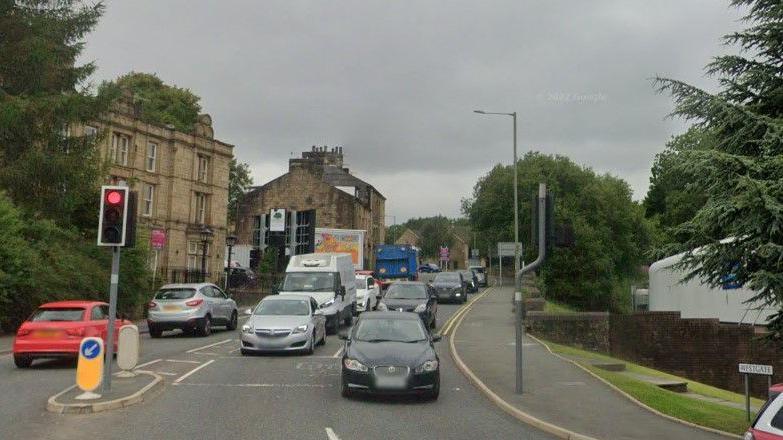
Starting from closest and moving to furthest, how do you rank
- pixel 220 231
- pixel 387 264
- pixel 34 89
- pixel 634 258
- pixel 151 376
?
1. pixel 151 376
2. pixel 34 89
3. pixel 387 264
4. pixel 220 231
5. pixel 634 258

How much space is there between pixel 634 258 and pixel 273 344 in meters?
49.6

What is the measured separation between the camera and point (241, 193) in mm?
78750

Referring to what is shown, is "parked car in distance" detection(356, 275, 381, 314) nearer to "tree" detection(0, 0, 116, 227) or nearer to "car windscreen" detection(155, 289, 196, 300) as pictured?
"car windscreen" detection(155, 289, 196, 300)

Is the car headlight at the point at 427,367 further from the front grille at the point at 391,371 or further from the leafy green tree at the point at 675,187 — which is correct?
the leafy green tree at the point at 675,187

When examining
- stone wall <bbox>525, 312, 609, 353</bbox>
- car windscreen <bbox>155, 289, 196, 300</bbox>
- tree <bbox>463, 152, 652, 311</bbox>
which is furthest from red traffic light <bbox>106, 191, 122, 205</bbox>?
tree <bbox>463, 152, 652, 311</bbox>

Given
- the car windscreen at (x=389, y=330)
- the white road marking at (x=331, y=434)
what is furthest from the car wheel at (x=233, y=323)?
the white road marking at (x=331, y=434)

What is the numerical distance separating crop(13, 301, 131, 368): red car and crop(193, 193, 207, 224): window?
34.2 meters

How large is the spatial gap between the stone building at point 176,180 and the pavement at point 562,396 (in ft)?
92.3

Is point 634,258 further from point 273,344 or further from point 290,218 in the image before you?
point 273,344

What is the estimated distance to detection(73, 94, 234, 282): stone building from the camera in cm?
4500

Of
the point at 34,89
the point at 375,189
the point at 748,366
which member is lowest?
the point at 748,366

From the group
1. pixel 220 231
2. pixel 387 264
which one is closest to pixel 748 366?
pixel 387 264

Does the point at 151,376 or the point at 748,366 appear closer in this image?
the point at 748,366

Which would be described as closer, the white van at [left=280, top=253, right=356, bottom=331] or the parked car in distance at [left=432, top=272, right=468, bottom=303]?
the white van at [left=280, top=253, right=356, bottom=331]
